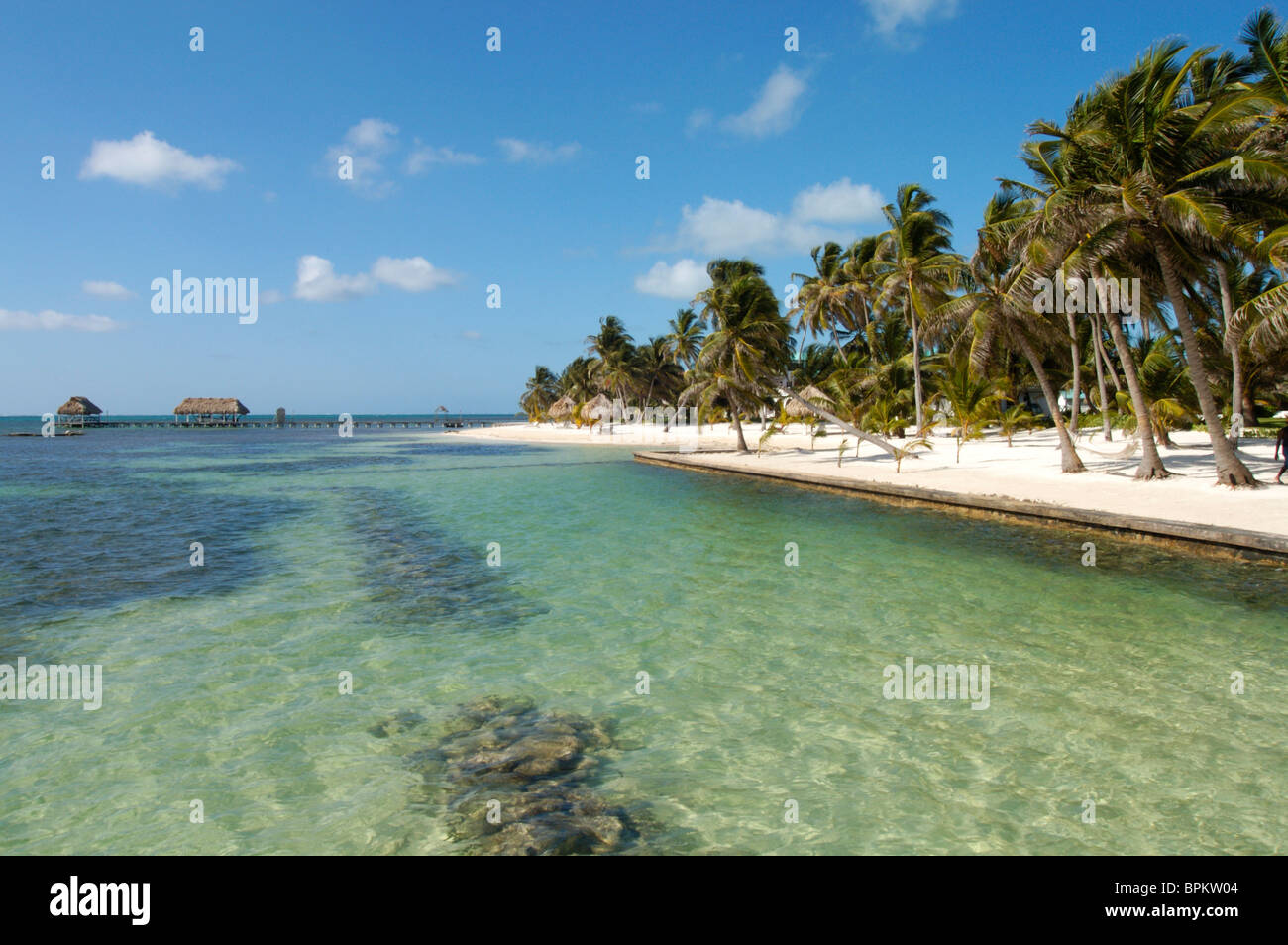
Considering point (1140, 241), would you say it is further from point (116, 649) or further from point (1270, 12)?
point (116, 649)

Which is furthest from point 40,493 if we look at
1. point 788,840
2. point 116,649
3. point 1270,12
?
point 1270,12

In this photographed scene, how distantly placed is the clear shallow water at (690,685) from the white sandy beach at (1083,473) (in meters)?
2.38

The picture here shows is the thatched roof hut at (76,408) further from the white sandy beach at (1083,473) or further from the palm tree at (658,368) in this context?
the white sandy beach at (1083,473)

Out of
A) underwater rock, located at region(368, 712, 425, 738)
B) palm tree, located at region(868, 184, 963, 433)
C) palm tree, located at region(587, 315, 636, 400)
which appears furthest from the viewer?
palm tree, located at region(587, 315, 636, 400)

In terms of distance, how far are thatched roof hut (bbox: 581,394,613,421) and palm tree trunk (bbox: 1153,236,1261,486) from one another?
65604 mm

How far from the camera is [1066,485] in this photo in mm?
18094

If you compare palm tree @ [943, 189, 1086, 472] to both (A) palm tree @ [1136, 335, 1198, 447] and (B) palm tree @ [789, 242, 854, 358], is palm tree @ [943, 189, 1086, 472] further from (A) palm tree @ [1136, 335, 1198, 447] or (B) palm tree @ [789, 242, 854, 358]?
(B) palm tree @ [789, 242, 854, 358]

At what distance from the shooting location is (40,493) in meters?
25.6

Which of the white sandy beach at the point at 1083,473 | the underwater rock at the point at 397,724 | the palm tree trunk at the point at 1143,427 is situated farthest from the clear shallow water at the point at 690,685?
the palm tree trunk at the point at 1143,427

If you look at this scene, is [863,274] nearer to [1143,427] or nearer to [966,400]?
[966,400]

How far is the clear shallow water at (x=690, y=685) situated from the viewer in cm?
439

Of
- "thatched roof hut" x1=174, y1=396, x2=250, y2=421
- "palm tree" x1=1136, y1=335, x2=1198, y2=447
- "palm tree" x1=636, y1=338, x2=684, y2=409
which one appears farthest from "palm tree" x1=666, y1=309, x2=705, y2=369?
"thatched roof hut" x1=174, y1=396, x2=250, y2=421

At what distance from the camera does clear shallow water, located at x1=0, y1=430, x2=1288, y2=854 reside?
4.39m
